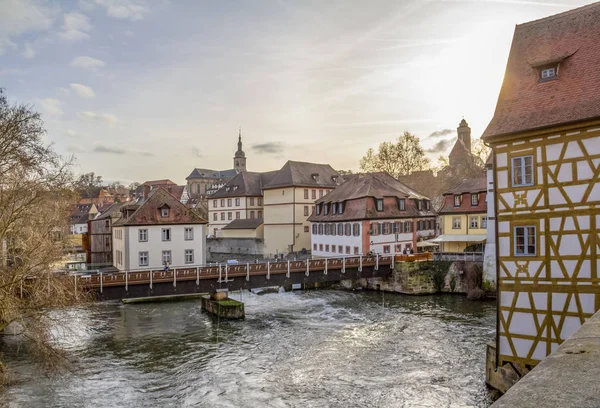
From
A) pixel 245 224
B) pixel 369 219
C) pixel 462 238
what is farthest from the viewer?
pixel 245 224

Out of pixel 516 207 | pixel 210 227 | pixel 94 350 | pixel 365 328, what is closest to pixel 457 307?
pixel 365 328

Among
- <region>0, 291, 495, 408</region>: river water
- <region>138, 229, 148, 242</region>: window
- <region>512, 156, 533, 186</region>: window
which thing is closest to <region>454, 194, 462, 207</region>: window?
<region>0, 291, 495, 408</region>: river water

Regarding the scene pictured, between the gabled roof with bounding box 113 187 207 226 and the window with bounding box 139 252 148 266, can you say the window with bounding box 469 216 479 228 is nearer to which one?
the gabled roof with bounding box 113 187 207 226

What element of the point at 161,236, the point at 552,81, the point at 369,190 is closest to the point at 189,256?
the point at 161,236

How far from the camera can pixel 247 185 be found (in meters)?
64.1

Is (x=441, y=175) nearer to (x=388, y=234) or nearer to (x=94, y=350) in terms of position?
(x=388, y=234)

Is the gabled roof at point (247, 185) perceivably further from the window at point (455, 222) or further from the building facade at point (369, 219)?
the window at point (455, 222)

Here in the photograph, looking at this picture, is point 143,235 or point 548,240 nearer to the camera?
point 548,240

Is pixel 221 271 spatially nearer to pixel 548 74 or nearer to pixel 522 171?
pixel 522 171

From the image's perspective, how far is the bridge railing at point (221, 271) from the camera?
2378cm

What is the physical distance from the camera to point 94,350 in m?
20.8

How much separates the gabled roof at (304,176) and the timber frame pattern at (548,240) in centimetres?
3955

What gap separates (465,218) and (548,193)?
1022 inches

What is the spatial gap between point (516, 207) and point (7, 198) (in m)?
14.9
